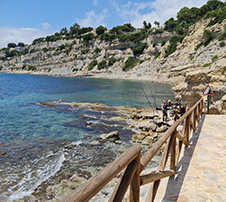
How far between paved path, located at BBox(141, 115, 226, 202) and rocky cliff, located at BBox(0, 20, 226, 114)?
575 centimetres

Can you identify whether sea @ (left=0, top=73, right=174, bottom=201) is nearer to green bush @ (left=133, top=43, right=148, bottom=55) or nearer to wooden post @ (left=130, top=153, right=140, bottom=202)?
wooden post @ (left=130, top=153, right=140, bottom=202)

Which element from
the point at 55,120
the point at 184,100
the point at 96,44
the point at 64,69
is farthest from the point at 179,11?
the point at 55,120

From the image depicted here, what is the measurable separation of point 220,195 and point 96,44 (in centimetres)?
9570

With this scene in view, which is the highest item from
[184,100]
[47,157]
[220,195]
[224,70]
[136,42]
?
[136,42]

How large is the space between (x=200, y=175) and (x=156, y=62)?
57637 mm

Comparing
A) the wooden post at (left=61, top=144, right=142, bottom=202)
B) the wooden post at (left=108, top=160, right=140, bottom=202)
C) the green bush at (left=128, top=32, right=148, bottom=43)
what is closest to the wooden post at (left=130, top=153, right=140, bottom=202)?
the wooden post at (left=108, top=160, right=140, bottom=202)

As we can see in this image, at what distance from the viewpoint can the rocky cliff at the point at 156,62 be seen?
38.0 feet

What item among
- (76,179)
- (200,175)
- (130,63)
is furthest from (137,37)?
(200,175)

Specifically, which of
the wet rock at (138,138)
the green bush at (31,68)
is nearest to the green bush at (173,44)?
the wet rock at (138,138)

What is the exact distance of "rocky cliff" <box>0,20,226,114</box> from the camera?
11594mm

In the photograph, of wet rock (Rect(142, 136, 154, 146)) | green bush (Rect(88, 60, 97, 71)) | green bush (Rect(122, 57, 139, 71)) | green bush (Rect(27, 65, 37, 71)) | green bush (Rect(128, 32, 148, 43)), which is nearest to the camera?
wet rock (Rect(142, 136, 154, 146))

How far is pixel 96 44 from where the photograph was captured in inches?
3607

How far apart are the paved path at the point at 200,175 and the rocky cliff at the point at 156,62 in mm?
5749

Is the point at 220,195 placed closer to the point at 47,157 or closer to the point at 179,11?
the point at 47,157
